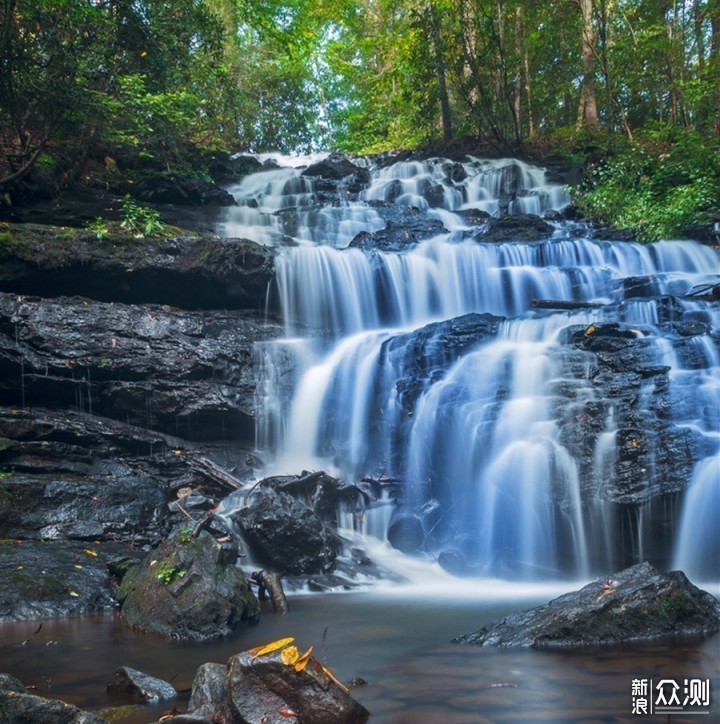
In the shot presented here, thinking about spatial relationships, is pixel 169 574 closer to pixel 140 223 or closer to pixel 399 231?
pixel 140 223

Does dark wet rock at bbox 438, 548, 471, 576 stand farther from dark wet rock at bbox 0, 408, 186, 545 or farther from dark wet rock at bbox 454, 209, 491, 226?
dark wet rock at bbox 454, 209, 491, 226

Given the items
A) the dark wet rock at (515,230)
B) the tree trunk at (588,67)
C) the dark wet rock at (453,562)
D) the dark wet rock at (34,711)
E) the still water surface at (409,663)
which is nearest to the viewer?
the dark wet rock at (34,711)

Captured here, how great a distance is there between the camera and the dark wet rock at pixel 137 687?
3850 mm

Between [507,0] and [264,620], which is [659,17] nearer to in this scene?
[507,0]

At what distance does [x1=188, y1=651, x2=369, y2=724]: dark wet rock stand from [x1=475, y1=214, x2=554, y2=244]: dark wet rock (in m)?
12.1

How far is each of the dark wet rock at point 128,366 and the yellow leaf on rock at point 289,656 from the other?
663cm

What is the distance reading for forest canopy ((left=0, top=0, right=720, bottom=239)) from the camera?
11445 millimetres

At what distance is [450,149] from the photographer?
850 inches

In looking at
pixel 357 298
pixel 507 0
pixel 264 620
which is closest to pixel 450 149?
pixel 507 0

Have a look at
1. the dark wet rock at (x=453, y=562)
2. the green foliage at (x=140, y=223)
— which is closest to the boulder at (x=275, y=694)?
the dark wet rock at (x=453, y=562)

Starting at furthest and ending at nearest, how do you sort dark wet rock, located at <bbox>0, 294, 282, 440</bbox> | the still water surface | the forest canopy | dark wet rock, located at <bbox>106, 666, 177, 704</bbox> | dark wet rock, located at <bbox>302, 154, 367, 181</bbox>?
dark wet rock, located at <bbox>302, 154, 367, 181</bbox> → the forest canopy → dark wet rock, located at <bbox>0, 294, 282, 440</bbox> → dark wet rock, located at <bbox>106, 666, 177, 704</bbox> → the still water surface

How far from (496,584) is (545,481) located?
4.24ft

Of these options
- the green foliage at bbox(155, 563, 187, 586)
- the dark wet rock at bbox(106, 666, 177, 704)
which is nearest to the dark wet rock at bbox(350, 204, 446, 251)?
the green foliage at bbox(155, 563, 187, 586)

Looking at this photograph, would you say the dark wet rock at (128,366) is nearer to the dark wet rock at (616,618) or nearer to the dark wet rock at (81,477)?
the dark wet rock at (81,477)
